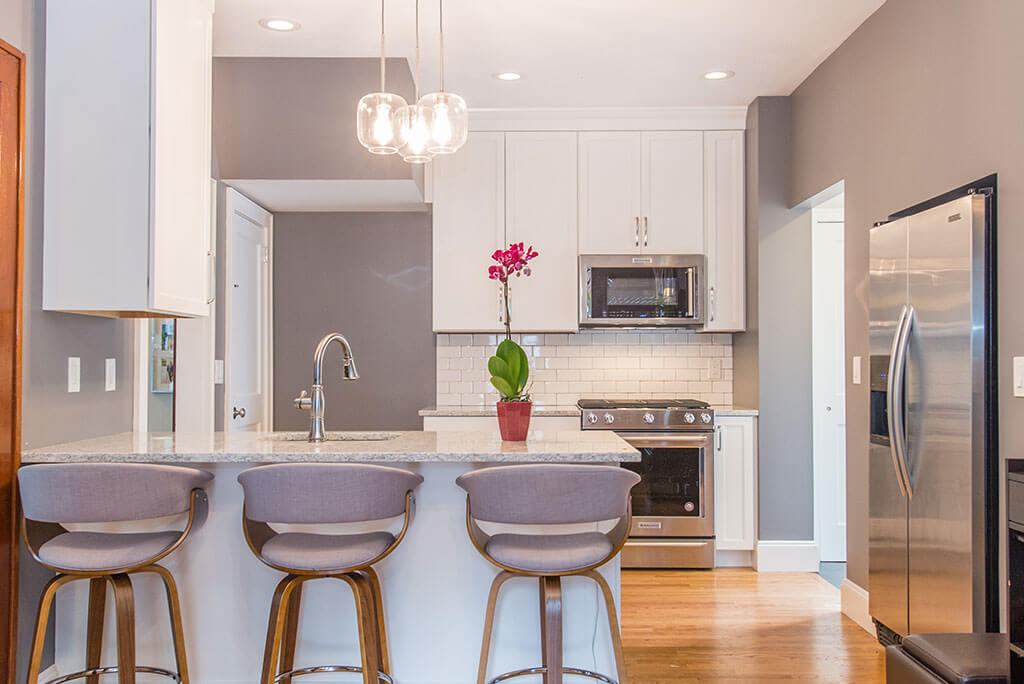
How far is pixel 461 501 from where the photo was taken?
2.67 meters

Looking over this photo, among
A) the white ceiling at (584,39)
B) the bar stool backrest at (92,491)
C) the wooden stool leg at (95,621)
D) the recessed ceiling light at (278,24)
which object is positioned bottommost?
the wooden stool leg at (95,621)

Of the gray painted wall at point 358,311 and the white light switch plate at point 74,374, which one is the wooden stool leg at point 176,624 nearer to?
the white light switch plate at point 74,374

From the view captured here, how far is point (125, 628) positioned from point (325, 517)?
0.69m

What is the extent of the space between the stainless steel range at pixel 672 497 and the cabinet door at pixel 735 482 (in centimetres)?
9

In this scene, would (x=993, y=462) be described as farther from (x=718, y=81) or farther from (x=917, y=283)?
(x=718, y=81)

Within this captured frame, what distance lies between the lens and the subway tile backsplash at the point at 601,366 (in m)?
5.09

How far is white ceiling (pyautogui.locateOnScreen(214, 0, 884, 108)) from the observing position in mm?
3395

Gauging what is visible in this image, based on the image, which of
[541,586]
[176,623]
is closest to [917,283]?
[541,586]

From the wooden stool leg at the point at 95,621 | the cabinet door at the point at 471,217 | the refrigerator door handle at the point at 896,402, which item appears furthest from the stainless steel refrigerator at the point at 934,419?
the wooden stool leg at the point at 95,621

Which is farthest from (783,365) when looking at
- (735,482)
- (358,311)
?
(358,311)

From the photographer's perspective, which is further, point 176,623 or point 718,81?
point 718,81

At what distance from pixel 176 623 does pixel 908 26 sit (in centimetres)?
339

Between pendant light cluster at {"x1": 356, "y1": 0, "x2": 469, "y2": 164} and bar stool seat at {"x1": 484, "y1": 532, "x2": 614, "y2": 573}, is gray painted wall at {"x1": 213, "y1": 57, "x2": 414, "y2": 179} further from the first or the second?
bar stool seat at {"x1": 484, "y1": 532, "x2": 614, "y2": 573}

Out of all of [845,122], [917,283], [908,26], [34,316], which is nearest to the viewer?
[34,316]
